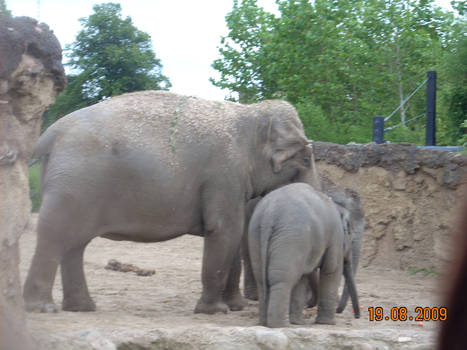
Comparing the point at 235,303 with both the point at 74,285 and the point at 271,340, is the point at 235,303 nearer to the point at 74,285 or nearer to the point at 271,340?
the point at 74,285

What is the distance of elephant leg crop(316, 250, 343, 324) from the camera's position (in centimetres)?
541

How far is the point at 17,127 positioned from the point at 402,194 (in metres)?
5.61

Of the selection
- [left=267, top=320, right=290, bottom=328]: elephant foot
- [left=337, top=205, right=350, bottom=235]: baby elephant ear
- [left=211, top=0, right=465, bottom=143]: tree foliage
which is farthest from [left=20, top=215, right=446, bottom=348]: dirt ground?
[left=211, top=0, right=465, bottom=143]: tree foliage

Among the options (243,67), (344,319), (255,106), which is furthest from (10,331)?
(243,67)

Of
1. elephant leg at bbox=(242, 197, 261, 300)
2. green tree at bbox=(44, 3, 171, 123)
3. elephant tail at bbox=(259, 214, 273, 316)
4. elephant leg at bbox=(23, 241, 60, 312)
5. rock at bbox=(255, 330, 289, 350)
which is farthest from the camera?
green tree at bbox=(44, 3, 171, 123)

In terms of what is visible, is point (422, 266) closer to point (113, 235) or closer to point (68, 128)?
point (113, 235)

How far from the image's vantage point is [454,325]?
1.97 ft

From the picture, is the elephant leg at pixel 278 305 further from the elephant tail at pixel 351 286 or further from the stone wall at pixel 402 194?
the stone wall at pixel 402 194

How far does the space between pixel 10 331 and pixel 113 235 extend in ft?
7.08

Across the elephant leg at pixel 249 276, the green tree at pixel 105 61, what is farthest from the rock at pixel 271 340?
the green tree at pixel 105 61

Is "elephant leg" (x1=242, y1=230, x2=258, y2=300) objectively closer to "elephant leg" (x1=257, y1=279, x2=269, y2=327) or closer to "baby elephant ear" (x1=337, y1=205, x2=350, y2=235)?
"baby elephant ear" (x1=337, y1=205, x2=350, y2=235)

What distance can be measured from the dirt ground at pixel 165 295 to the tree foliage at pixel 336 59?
38.2 feet

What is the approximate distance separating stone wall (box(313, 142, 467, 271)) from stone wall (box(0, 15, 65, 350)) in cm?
506

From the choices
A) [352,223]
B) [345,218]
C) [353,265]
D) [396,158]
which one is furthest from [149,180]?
[396,158]
